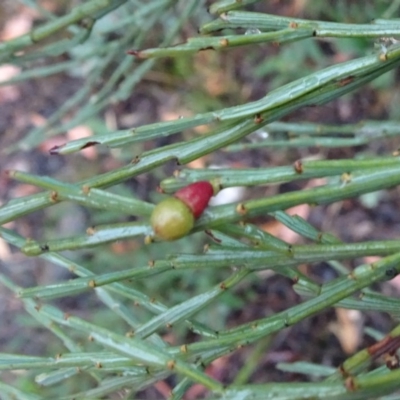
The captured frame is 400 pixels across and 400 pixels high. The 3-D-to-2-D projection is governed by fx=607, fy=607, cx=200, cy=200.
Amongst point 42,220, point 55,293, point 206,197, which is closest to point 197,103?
point 42,220

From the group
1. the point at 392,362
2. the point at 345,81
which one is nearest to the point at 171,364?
the point at 392,362

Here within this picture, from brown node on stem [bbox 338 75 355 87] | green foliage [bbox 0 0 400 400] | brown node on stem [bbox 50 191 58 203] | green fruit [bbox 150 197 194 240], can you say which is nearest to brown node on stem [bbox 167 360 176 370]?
green foliage [bbox 0 0 400 400]

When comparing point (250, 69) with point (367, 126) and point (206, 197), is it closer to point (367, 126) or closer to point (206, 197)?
point (367, 126)

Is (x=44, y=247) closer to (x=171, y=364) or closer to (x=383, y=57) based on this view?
(x=171, y=364)

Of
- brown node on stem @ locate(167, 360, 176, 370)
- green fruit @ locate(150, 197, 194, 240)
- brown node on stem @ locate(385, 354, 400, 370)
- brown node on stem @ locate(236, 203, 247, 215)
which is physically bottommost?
brown node on stem @ locate(385, 354, 400, 370)

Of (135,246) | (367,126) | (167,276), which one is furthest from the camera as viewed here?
(135,246)

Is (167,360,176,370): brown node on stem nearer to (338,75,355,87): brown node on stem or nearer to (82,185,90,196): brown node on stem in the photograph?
(82,185,90,196): brown node on stem

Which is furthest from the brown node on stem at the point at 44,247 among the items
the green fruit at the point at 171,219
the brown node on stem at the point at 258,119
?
the brown node on stem at the point at 258,119
